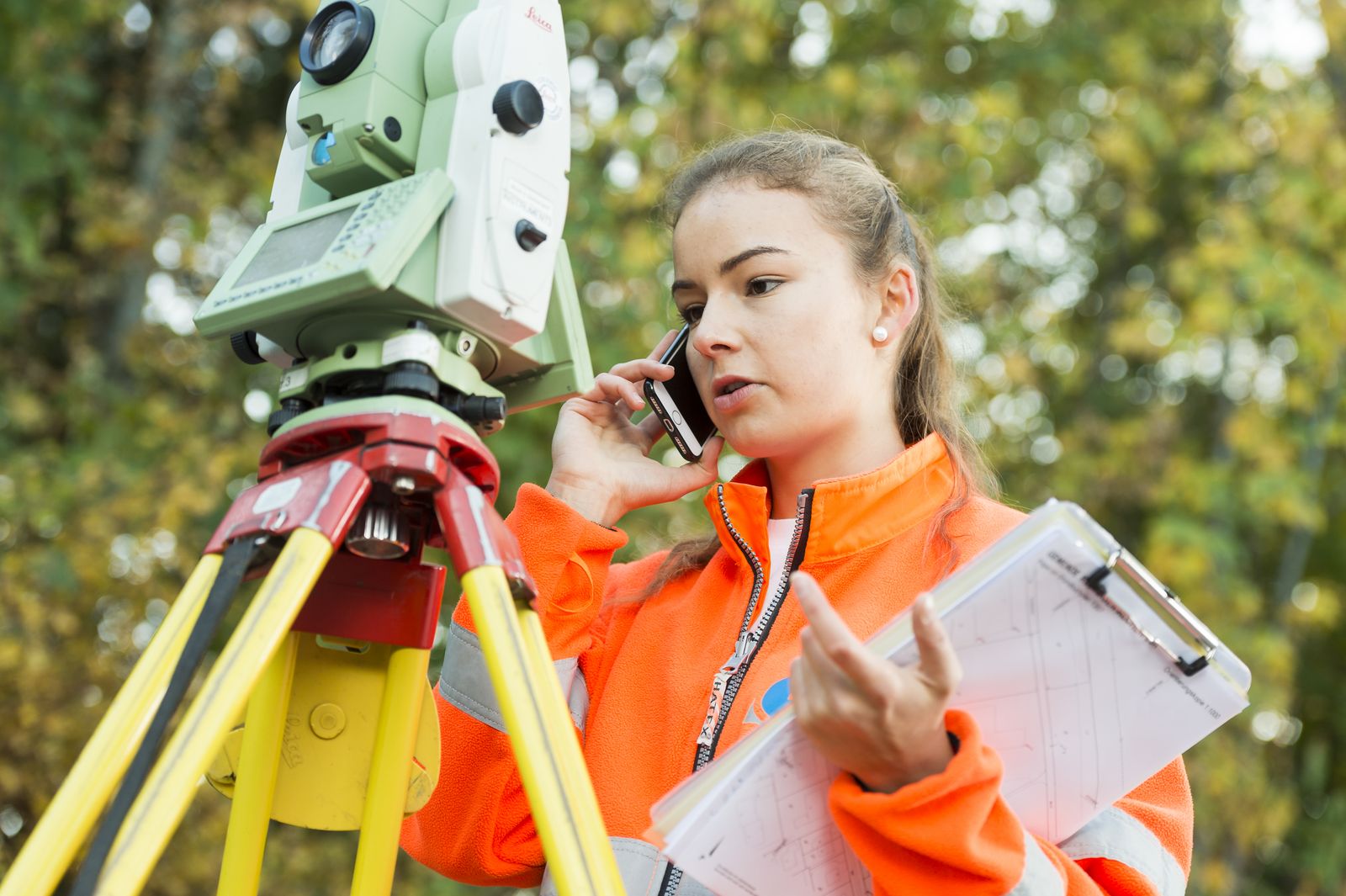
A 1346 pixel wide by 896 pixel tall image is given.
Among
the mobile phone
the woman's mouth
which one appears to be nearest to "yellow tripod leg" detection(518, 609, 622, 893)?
the woman's mouth

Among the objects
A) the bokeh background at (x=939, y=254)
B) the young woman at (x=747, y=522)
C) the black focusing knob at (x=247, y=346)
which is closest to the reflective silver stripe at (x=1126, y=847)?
the young woman at (x=747, y=522)

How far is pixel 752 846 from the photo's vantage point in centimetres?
119

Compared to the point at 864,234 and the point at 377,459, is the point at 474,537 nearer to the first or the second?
the point at 377,459

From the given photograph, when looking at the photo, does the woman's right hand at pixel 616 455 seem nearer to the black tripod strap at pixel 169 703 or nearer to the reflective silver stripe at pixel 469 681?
the reflective silver stripe at pixel 469 681

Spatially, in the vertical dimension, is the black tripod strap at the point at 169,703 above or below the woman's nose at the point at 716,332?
below

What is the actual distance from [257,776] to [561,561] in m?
0.46

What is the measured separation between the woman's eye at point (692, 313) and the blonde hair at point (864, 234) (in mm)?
157

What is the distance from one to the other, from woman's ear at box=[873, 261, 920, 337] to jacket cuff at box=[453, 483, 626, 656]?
53 cm

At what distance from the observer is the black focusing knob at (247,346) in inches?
55.8

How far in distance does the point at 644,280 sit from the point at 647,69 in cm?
121

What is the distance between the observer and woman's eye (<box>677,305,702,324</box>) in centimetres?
188

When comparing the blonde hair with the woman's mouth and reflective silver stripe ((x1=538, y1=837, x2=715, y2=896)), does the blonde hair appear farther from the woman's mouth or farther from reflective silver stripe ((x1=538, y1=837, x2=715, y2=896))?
reflective silver stripe ((x1=538, y1=837, x2=715, y2=896))

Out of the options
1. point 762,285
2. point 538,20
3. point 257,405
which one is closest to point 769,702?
point 762,285

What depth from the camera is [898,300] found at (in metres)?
1.92
